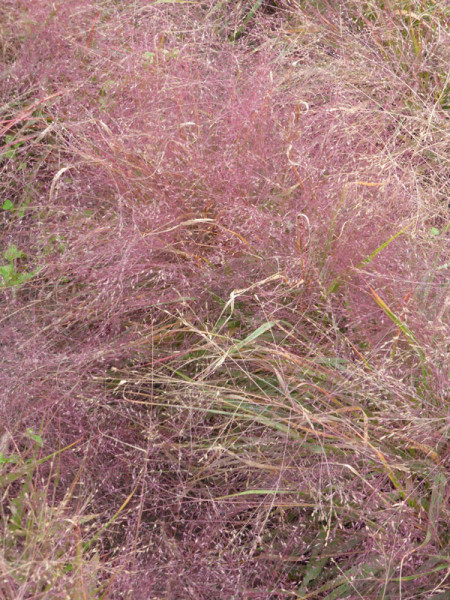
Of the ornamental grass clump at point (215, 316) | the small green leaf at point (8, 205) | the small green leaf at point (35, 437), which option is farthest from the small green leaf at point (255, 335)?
the small green leaf at point (8, 205)

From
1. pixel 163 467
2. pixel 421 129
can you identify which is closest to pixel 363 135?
pixel 421 129

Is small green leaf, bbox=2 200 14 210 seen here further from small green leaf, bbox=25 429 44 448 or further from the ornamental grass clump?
small green leaf, bbox=25 429 44 448

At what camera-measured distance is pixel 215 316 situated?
64.2 inches

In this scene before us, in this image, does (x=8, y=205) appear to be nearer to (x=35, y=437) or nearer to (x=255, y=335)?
(x=35, y=437)

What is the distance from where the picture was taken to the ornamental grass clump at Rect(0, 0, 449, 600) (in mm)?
1365

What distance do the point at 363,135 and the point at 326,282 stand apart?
22.2 inches

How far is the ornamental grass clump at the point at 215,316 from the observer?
137 centimetres

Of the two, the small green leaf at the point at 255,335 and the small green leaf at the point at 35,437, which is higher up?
the small green leaf at the point at 255,335

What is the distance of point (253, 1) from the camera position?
234 centimetres

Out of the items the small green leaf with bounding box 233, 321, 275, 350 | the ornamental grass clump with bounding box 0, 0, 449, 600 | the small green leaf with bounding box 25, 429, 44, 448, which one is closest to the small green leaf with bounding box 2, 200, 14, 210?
the ornamental grass clump with bounding box 0, 0, 449, 600

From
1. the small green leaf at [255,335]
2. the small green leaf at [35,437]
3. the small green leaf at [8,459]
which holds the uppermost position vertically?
the small green leaf at [255,335]

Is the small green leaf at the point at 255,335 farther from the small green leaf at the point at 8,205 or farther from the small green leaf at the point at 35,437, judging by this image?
the small green leaf at the point at 8,205

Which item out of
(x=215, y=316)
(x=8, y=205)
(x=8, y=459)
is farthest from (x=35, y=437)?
(x=8, y=205)

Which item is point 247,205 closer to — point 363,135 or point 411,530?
point 363,135
